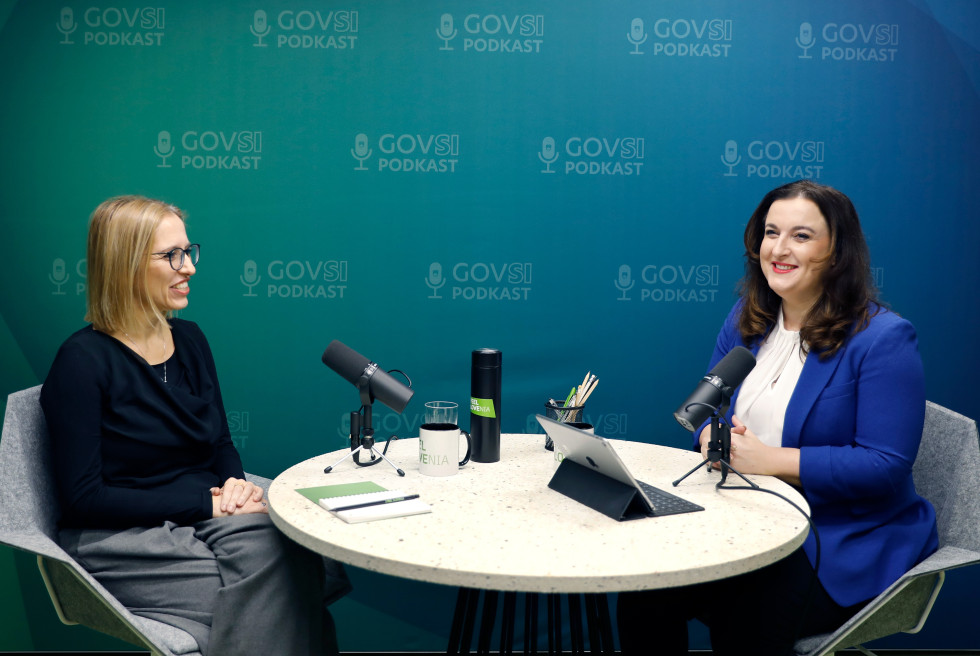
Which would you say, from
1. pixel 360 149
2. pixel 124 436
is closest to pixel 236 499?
pixel 124 436

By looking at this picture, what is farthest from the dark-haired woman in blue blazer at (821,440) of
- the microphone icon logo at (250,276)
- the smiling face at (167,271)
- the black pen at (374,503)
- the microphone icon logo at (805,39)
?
the microphone icon logo at (250,276)

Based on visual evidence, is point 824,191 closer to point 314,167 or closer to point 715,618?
point 715,618

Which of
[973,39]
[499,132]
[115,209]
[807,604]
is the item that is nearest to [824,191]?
[807,604]

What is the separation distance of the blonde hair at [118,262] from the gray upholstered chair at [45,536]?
278 mm

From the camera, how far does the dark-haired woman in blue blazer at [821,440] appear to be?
5.62 ft

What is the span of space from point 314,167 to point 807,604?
2119mm

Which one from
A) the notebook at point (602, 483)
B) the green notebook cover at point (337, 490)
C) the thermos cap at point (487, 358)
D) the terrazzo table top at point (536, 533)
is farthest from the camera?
the thermos cap at point (487, 358)

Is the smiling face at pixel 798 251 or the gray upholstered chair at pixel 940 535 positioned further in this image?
the smiling face at pixel 798 251

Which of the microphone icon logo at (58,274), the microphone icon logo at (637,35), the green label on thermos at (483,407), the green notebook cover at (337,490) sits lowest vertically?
the green notebook cover at (337,490)

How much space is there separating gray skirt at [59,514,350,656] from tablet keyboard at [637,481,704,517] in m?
0.81

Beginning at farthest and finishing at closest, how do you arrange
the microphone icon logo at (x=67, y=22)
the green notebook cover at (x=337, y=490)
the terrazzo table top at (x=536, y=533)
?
the microphone icon logo at (x=67, y=22) < the green notebook cover at (x=337, y=490) < the terrazzo table top at (x=536, y=533)

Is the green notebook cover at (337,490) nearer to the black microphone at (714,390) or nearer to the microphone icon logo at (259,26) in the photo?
the black microphone at (714,390)

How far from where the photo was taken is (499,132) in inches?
110

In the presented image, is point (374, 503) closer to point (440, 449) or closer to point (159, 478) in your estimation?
point (440, 449)
